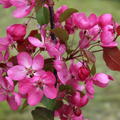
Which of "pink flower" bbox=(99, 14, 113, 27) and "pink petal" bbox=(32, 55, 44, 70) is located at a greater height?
"pink flower" bbox=(99, 14, 113, 27)

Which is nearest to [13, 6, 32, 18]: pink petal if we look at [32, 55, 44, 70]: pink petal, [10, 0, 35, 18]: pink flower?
[10, 0, 35, 18]: pink flower

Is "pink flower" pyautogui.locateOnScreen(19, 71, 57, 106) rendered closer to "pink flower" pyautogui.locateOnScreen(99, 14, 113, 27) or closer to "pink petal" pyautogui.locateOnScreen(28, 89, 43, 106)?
"pink petal" pyautogui.locateOnScreen(28, 89, 43, 106)

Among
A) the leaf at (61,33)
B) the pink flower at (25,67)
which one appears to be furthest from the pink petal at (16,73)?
the leaf at (61,33)

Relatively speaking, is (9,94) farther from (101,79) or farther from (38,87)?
(101,79)

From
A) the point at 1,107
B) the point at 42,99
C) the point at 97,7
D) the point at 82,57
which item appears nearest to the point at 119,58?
the point at 82,57

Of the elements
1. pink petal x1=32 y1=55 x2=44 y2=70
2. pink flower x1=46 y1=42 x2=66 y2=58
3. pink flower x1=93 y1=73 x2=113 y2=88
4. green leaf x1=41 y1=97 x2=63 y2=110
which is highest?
pink flower x1=46 y1=42 x2=66 y2=58

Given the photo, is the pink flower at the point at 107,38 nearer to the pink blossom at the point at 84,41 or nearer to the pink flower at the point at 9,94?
the pink blossom at the point at 84,41

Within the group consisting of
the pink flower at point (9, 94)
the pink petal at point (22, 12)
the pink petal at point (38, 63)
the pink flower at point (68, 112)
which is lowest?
the pink flower at point (68, 112)
